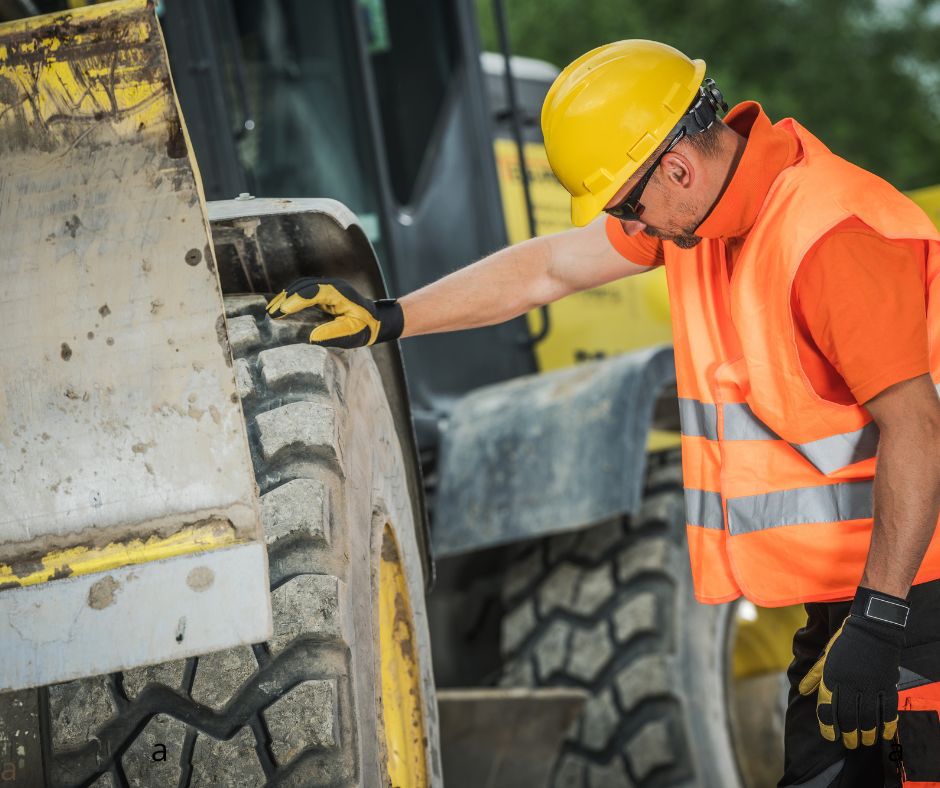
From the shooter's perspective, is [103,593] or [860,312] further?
[860,312]

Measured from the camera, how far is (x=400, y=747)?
8.11 feet

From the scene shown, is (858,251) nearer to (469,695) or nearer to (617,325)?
(469,695)

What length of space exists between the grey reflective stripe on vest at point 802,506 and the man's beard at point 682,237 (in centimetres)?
51

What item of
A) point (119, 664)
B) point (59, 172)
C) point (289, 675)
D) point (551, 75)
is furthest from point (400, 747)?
point (551, 75)

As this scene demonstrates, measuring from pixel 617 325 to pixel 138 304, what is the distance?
352 cm

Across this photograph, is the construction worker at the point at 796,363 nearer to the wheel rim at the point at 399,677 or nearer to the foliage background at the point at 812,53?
the wheel rim at the point at 399,677

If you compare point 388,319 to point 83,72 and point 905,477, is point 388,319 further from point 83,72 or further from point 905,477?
point 905,477

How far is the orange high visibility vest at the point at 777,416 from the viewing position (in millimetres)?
2354

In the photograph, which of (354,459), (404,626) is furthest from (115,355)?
(404,626)

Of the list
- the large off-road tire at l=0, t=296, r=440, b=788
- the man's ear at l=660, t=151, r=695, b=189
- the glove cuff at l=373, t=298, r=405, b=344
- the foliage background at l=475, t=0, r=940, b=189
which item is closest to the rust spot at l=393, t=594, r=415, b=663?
the large off-road tire at l=0, t=296, r=440, b=788

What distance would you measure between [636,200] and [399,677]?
1023 millimetres

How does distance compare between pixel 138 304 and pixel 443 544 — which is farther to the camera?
pixel 443 544

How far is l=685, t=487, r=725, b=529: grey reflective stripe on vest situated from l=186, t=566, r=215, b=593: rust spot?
1182mm

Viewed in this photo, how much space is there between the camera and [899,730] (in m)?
2.40
